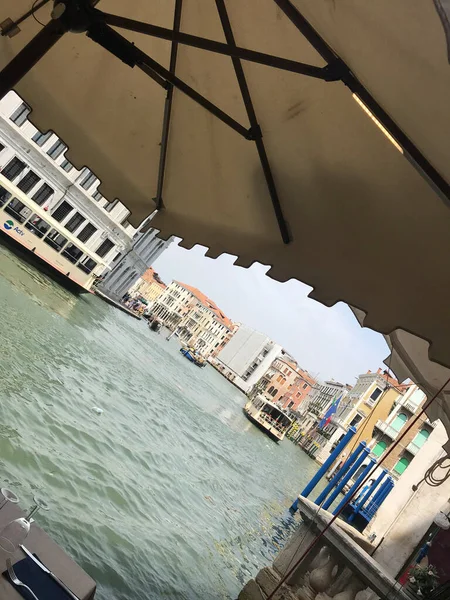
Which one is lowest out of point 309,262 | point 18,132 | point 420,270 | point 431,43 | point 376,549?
point 376,549

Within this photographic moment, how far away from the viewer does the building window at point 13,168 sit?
3238 cm

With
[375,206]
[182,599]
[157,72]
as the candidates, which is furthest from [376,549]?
[157,72]

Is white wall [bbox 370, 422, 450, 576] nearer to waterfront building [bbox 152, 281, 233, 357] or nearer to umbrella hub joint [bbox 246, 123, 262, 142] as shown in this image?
umbrella hub joint [bbox 246, 123, 262, 142]

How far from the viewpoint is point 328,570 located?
15.9 ft

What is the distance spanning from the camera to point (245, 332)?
115625 mm

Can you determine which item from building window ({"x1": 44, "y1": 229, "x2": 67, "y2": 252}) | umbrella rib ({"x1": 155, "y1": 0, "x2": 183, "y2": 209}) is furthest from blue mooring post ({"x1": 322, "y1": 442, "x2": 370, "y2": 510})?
building window ({"x1": 44, "y1": 229, "x2": 67, "y2": 252})

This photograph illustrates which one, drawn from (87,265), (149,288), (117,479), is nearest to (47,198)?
(87,265)

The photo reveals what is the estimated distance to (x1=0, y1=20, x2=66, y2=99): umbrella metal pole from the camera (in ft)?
6.53

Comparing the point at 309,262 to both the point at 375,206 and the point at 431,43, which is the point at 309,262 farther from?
the point at 431,43

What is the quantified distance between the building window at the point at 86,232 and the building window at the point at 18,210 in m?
5.55

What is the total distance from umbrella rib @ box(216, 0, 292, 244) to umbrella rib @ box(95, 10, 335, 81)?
487 mm

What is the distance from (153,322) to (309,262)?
7987 centimetres

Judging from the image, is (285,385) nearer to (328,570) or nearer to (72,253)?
(72,253)

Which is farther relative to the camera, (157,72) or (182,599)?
(182,599)
